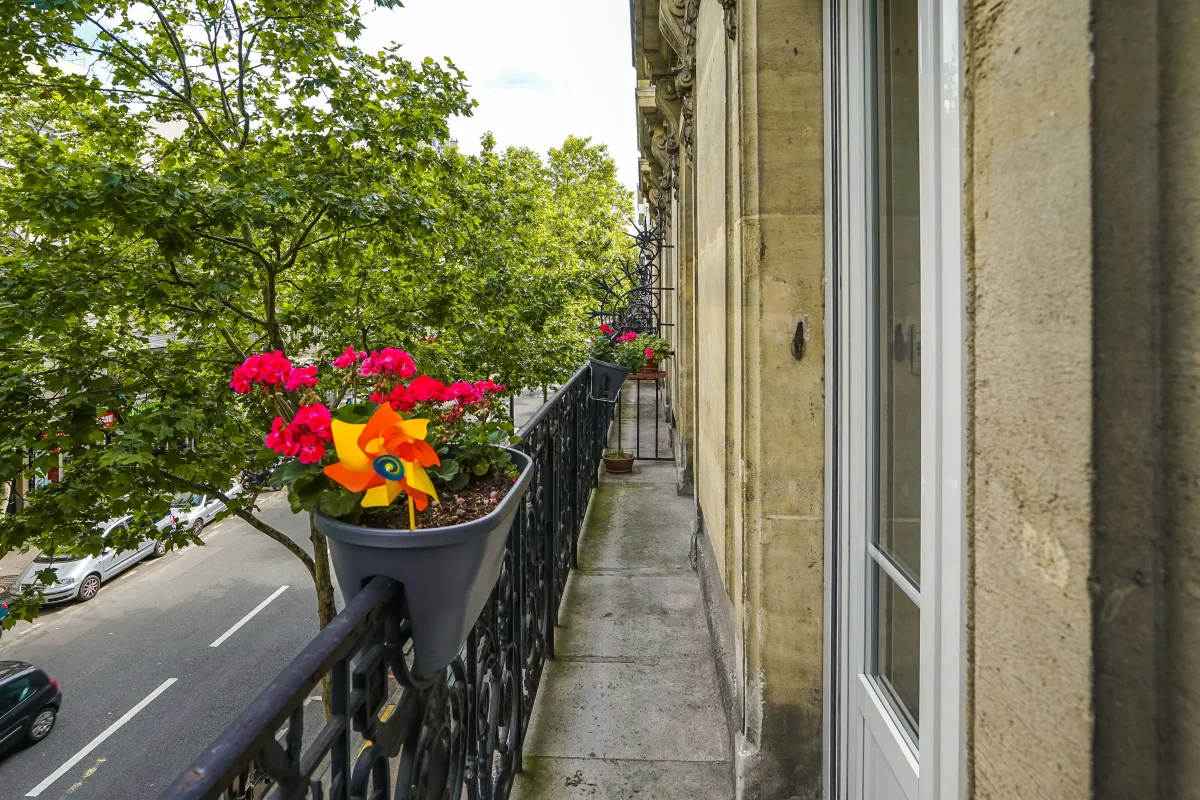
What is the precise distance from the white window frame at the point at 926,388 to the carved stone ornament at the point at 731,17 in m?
0.38

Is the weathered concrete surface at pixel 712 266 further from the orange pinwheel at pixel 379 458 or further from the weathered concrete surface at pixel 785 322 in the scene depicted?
the orange pinwheel at pixel 379 458

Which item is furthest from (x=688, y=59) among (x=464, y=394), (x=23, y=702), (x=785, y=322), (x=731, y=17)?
(x=23, y=702)

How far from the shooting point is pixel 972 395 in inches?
31.0

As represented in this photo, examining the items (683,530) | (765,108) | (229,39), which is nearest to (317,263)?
(229,39)

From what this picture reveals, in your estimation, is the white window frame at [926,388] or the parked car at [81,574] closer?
the white window frame at [926,388]

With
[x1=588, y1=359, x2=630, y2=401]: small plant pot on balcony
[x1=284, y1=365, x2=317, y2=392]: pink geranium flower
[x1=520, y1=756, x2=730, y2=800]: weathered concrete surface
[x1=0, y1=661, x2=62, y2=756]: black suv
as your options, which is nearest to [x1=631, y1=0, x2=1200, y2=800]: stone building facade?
[x1=520, y1=756, x2=730, y2=800]: weathered concrete surface

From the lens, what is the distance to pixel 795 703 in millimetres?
2049

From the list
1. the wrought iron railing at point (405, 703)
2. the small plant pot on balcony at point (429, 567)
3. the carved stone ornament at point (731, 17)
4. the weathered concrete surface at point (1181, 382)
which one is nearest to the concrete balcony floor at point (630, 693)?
the wrought iron railing at point (405, 703)

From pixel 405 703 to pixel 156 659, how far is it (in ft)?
56.2

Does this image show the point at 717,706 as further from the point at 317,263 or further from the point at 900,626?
the point at 317,263

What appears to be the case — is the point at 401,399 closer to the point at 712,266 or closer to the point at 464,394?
the point at 464,394

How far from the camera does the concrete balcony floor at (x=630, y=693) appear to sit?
2.30m

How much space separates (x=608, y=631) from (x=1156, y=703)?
3.03 m

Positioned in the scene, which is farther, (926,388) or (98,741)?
(98,741)
